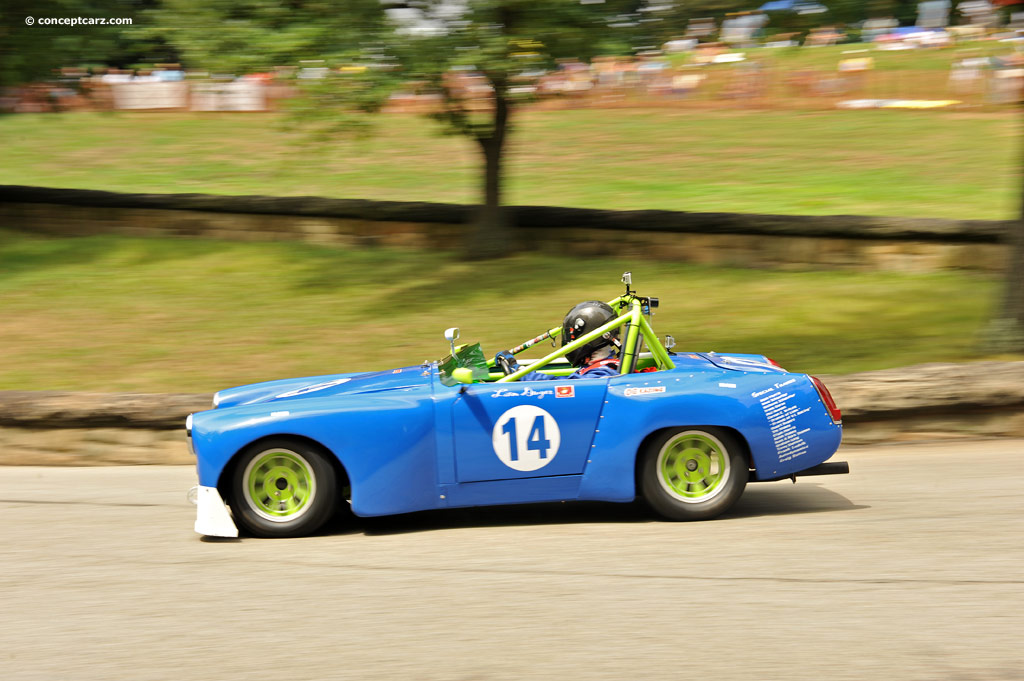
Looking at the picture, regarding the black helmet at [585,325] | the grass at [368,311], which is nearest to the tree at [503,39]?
the grass at [368,311]

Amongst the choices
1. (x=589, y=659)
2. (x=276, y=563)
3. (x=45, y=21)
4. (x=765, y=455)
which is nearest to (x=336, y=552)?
(x=276, y=563)

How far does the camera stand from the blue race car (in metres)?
6.03

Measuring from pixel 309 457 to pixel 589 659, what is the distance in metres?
2.40

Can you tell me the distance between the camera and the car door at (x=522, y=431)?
6.04 metres

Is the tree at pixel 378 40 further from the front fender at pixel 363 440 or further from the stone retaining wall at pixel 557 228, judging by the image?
the front fender at pixel 363 440

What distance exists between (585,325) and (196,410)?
3.35 meters

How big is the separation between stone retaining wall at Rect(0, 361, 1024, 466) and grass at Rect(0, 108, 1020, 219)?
5974 millimetres

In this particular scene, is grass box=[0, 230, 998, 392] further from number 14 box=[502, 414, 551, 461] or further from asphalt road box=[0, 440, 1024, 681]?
number 14 box=[502, 414, 551, 461]

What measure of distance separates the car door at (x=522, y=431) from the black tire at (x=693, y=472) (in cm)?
41

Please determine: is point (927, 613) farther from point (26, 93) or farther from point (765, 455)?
point (26, 93)

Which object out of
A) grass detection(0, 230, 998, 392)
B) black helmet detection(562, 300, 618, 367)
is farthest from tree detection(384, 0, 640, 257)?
black helmet detection(562, 300, 618, 367)

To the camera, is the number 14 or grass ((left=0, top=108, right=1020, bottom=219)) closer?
the number 14

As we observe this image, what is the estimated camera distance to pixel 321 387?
21.8 ft

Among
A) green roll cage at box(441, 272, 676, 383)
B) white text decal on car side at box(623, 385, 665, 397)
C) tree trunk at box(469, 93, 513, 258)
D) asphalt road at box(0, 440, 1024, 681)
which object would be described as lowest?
asphalt road at box(0, 440, 1024, 681)
